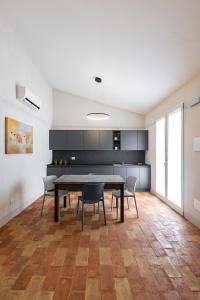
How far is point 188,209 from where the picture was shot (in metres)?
4.10

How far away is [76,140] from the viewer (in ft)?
23.6

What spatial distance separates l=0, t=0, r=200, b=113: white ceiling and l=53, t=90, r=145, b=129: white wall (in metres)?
1.90

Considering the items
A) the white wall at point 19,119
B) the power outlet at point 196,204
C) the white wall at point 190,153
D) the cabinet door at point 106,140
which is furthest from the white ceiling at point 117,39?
the power outlet at point 196,204

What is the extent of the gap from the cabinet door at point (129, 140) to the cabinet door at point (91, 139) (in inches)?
34.6

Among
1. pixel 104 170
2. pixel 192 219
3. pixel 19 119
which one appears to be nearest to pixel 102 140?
pixel 104 170

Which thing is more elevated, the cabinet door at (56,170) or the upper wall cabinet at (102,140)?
the upper wall cabinet at (102,140)

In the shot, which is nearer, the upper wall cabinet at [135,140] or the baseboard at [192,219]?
the baseboard at [192,219]

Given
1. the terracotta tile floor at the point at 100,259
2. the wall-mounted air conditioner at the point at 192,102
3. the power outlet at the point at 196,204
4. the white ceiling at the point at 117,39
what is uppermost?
the white ceiling at the point at 117,39

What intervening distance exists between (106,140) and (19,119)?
333cm

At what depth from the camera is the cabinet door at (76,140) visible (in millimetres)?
7191

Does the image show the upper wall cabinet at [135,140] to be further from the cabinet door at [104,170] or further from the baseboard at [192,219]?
the baseboard at [192,219]

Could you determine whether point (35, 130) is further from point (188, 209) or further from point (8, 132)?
point (188, 209)

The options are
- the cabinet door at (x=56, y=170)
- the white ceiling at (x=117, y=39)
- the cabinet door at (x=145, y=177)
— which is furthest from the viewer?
the cabinet door at (x=145, y=177)

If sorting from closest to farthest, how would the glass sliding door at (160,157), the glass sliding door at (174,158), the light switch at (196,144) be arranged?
1. the light switch at (196,144)
2. the glass sliding door at (174,158)
3. the glass sliding door at (160,157)
